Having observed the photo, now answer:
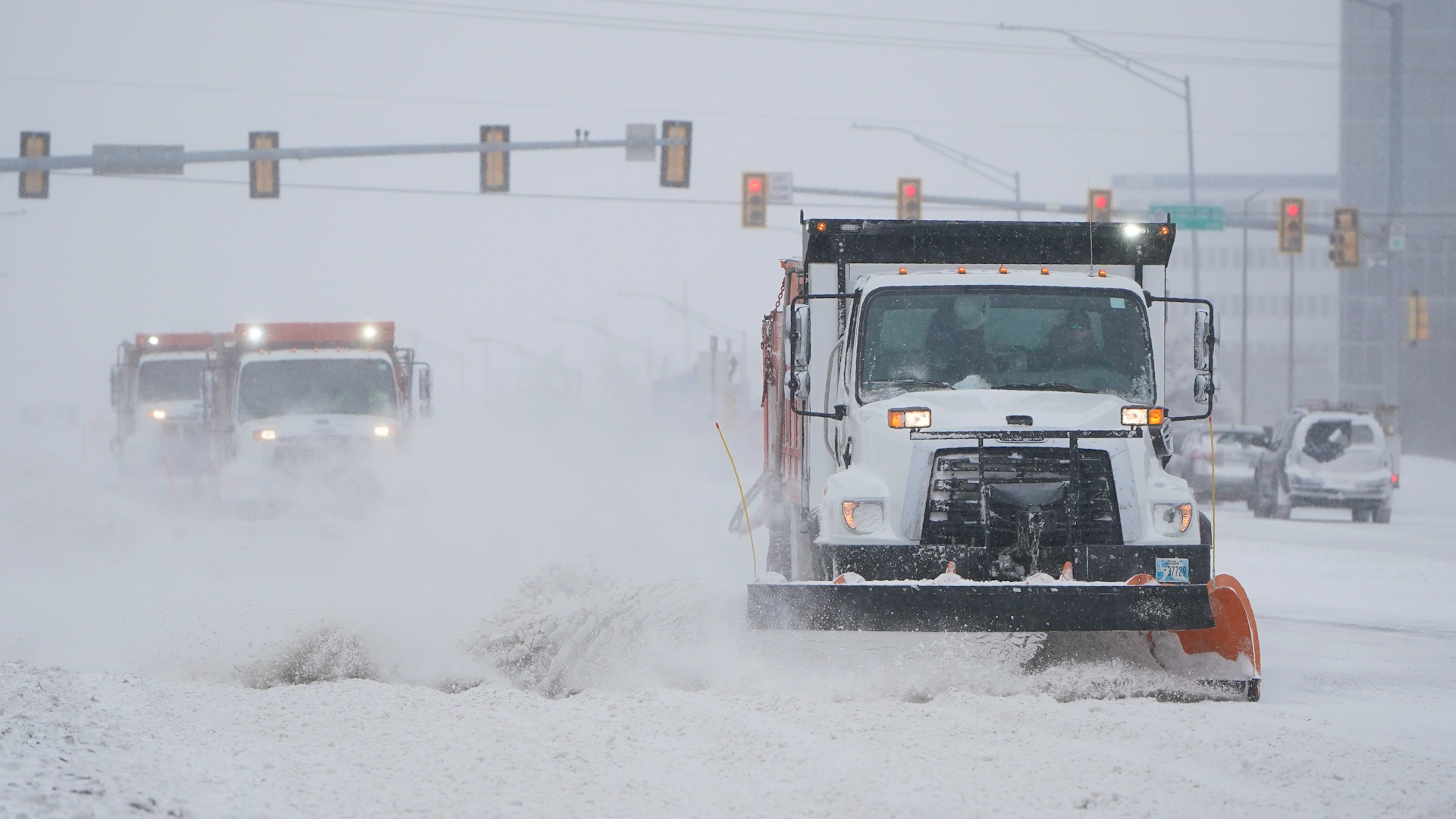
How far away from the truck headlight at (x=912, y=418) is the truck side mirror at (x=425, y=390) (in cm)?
1337

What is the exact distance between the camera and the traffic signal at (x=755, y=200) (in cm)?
3139

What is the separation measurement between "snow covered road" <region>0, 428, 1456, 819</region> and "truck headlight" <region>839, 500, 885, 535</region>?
76 centimetres

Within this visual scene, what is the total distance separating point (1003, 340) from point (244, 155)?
1695 cm

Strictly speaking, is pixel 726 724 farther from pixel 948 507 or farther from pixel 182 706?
pixel 182 706

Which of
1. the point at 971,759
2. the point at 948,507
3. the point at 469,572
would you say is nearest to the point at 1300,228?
the point at 469,572

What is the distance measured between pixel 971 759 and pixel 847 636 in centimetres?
195

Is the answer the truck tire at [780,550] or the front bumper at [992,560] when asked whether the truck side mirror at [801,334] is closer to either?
the front bumper at [992,560]

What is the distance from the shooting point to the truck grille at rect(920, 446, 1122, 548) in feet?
30.1

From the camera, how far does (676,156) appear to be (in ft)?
87.2

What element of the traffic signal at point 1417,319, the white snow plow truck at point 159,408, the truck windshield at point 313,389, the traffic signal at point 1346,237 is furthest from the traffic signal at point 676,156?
the traffic signal at point 1417,319

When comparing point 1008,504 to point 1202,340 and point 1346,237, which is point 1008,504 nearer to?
point 1202,340

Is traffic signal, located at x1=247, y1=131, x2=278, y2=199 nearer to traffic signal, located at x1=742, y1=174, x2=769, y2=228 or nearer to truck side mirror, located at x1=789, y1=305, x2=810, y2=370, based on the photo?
traffic signal, located at x1=742, y1=174, x2=769, y2=228

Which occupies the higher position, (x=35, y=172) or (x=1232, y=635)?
(x=35, y=172)

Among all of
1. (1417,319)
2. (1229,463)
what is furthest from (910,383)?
(1417,319)
